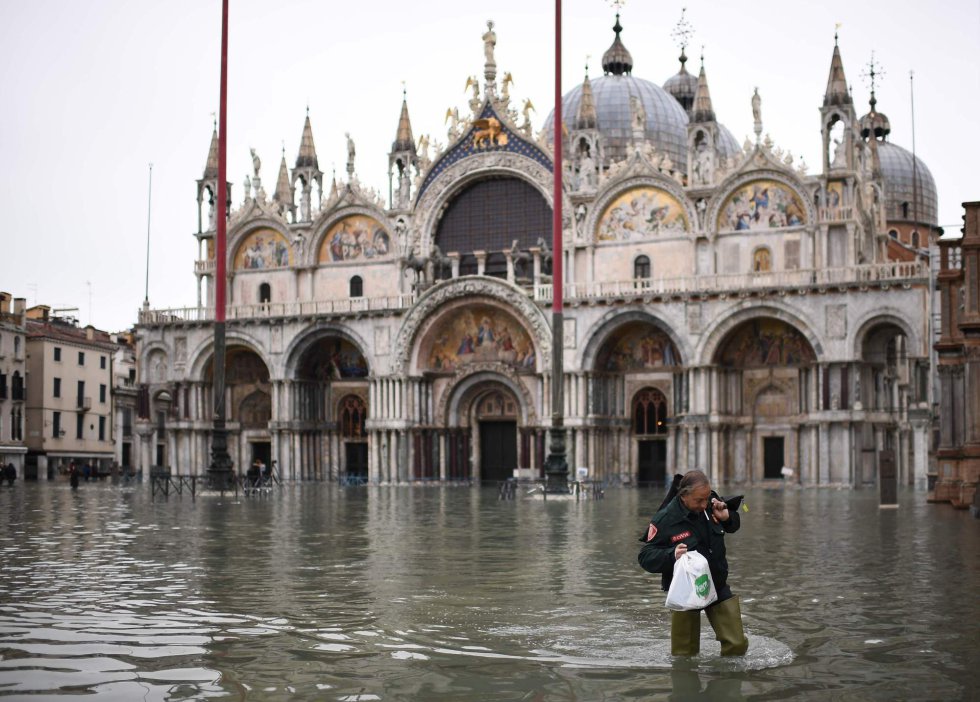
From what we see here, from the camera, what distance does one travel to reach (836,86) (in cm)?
5047

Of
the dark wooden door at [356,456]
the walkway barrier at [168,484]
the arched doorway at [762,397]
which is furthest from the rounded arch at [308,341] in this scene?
the arched doorway at [762,397]

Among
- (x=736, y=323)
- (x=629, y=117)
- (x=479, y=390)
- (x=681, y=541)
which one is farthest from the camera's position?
(x=629, y=117)

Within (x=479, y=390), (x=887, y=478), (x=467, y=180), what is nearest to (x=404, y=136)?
(x=467, y=180)

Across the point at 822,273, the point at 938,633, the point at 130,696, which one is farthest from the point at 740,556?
the point at 822,273

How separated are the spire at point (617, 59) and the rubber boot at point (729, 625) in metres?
65.1

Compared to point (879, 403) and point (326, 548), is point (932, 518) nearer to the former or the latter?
point (326, 548)

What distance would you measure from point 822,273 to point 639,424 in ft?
32.9

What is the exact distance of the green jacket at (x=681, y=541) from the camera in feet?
Answer: 28.4

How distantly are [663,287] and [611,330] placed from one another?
269 cm

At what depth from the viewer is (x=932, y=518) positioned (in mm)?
25062

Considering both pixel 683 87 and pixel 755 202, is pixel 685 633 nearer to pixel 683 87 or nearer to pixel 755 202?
pixel 755 202

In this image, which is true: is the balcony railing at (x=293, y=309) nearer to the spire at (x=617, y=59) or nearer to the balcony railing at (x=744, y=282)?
the balcony railing at (x=744, y=282)

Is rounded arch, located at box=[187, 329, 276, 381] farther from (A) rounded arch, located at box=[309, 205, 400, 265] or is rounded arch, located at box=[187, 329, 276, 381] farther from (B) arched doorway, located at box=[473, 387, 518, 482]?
(B) arched doorway, located at box=[473, 387, 518, 482]

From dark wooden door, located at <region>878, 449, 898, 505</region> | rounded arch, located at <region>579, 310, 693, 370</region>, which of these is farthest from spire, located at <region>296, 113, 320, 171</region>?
dark wooden door, located at <region>878, 449, 898, 505</region>
